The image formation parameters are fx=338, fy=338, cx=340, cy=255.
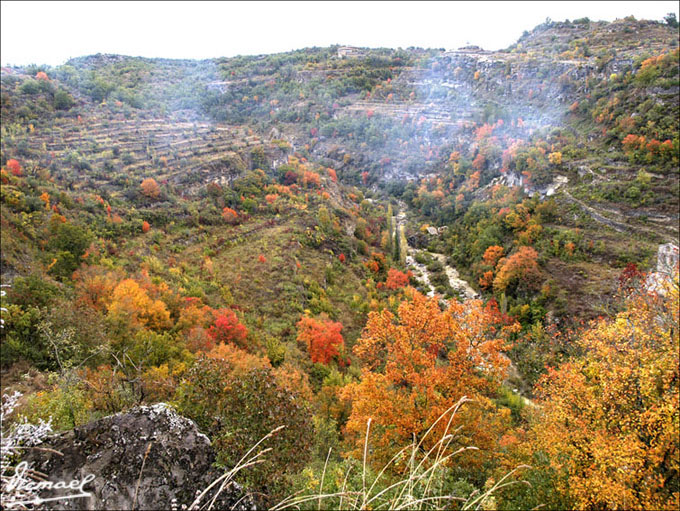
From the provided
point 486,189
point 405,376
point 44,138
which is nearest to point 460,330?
point 405,376

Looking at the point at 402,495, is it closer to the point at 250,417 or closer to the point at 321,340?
the point at 250,417

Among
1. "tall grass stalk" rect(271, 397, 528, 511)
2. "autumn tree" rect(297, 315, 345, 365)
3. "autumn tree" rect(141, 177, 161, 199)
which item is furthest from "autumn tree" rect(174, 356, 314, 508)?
"autumn tree" rect(141, 177, 161, 199)

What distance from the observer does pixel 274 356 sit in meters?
24.6

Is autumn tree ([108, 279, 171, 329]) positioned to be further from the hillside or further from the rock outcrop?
the rock outcrop

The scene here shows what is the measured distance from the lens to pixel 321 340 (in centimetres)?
2705

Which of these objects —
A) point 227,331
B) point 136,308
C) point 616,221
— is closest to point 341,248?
point 227,331

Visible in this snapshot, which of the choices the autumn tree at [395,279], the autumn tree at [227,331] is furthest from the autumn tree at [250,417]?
the autumn tree at [395,279]

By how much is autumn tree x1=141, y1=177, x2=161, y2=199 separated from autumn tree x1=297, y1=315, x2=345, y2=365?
30.7m

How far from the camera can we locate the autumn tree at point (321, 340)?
26.9 meters

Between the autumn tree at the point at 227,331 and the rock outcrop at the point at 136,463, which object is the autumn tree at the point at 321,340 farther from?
the rock outcrop at the point at 136,463

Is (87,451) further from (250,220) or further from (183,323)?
(250,220)

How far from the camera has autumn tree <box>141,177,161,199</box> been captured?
45.3 m

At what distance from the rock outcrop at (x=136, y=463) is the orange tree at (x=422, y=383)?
677cm

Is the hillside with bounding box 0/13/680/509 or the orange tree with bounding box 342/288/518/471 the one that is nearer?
the orange tree with bounding box 342/288/518/471
